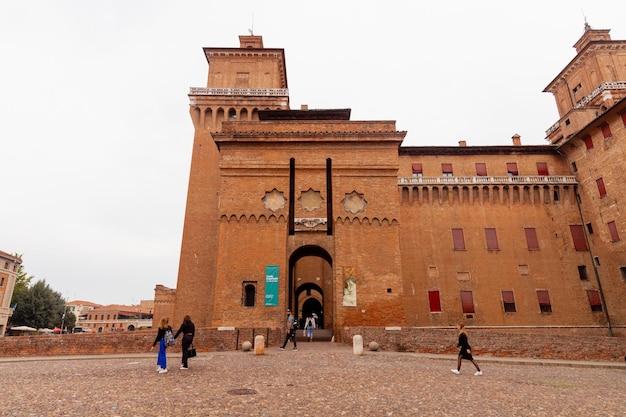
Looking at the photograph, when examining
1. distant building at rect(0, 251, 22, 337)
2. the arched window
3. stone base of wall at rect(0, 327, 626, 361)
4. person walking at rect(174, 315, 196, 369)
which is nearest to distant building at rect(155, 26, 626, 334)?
the arched window

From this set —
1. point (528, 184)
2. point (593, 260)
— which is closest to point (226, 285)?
point (528, 184)

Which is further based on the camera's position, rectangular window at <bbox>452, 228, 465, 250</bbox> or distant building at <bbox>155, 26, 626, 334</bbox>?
rectangular window at <bbox>452, 228, 465, 250</bbox>

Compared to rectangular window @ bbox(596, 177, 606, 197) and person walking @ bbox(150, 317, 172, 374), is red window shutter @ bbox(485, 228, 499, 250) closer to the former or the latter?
rectangular window @ bbox(596, 177, 606, 197)

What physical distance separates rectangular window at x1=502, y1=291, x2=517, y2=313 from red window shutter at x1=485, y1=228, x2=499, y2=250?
12.4 feet

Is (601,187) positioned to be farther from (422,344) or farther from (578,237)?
(422,344)

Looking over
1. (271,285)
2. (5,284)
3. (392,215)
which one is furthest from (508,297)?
(5,284)

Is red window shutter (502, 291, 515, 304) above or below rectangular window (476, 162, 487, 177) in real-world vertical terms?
below

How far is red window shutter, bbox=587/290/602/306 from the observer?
28.1 meters

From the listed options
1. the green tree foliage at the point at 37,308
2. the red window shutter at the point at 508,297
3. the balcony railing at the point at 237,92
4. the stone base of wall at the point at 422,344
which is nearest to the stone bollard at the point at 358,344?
the stone base of wall at the point at 422,344

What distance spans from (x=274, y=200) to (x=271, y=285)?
5.53 meters

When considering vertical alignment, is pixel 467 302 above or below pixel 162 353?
above

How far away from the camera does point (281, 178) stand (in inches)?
931

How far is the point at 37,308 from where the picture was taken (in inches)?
1949

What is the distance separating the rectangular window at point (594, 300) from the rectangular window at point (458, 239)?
34.3 ft
